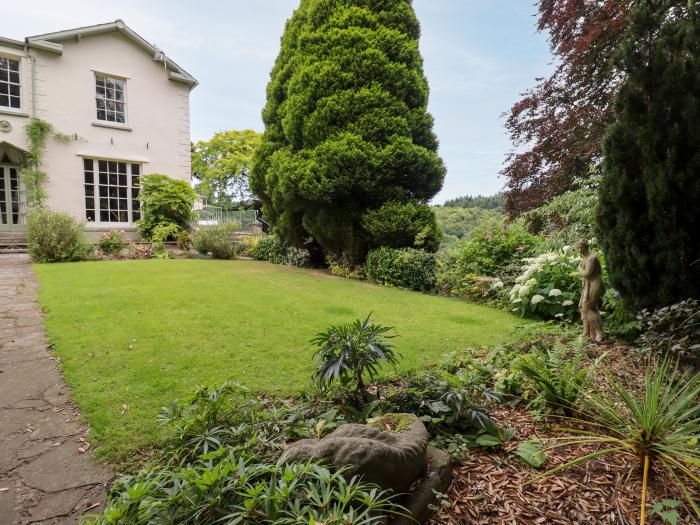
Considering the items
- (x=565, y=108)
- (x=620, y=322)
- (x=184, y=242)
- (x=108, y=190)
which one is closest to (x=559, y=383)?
(x=620, y=322)

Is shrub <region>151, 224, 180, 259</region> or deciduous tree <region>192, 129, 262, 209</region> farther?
deciduous tree <region>192, 129, 262, 209</region>

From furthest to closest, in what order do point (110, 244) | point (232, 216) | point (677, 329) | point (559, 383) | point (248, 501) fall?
point (232, 216)
point (110, 244)
point (677, 329)
point (559, 383)
point (248, 501)

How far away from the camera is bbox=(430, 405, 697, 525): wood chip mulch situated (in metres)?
1.86

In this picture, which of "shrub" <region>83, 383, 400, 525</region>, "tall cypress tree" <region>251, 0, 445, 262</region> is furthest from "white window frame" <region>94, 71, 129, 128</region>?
"shrub" <region>83, 383, 400, 525</region>

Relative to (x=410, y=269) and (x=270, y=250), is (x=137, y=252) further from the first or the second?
(x=410, y=269)

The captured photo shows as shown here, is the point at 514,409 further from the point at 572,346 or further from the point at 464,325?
the point at 464,325

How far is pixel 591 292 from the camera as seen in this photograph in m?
4.29

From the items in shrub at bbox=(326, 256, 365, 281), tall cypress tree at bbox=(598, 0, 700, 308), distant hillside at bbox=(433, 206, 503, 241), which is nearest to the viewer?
tall cypress tree at bbox=(598, 0, 700, 308)

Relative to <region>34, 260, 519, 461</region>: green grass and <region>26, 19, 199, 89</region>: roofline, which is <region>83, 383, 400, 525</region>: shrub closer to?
<region>34, 260, 519, 461</region>: green grass

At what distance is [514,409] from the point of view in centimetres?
287

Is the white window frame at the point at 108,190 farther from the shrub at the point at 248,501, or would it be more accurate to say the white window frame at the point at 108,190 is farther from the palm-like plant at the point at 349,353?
the shrub at the point at 248,501

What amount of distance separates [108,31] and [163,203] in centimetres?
662

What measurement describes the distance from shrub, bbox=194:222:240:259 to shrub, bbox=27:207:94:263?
11.2 feet

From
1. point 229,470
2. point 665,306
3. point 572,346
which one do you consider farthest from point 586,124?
point 229,470
